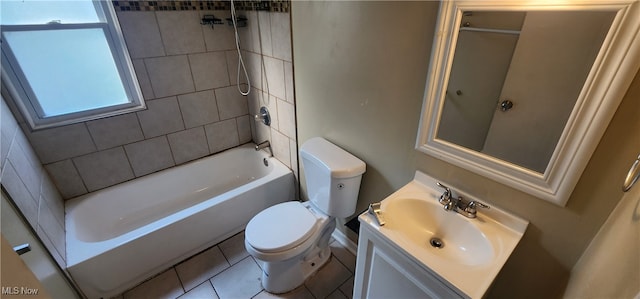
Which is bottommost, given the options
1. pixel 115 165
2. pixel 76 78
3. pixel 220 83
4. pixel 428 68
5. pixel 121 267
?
pixel 121 267

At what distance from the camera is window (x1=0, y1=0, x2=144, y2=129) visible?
1485 mm

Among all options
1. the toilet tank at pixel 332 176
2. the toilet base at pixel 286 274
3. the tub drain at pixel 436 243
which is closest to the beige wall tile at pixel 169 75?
the toilet tank at pixel 332 176

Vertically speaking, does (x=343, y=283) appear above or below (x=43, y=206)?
below

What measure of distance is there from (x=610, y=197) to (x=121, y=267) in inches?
87.7

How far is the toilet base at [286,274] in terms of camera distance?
156 centimetres

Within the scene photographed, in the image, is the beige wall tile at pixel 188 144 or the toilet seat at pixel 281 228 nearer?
the toilet seat at pixel 281 228

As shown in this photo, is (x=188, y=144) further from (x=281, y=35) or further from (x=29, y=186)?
(x=281, y=35)

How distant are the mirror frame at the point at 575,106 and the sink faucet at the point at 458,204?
125 millimetres

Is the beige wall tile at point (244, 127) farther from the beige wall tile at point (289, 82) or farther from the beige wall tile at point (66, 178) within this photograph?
the beige wall tile at point (66, 178)

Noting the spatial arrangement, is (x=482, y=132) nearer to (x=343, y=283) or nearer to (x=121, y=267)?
(x=343, y=283)

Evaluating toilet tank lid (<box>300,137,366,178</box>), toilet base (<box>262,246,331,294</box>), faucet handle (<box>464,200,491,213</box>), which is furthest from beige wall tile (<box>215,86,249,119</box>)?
faucet handle (<box>464,200,491,213</box>)

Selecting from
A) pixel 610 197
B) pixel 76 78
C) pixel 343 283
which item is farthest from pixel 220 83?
pixel 610 197

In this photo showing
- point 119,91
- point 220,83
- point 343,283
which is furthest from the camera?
point 220,83

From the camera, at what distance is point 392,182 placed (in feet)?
4.56
